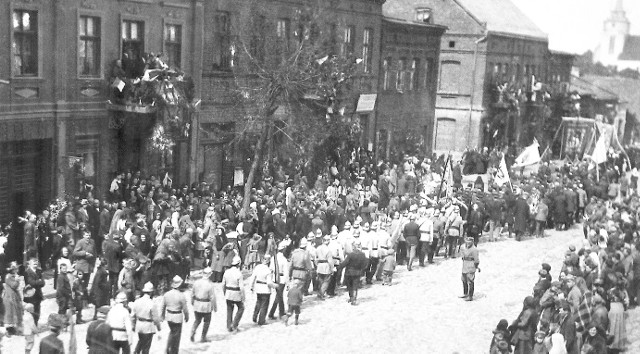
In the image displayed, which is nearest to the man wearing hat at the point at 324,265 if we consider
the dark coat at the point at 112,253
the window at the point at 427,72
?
the dark coat at the point at 112,253

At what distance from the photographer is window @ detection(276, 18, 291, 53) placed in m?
29.2

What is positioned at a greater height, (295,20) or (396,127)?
(295,20)

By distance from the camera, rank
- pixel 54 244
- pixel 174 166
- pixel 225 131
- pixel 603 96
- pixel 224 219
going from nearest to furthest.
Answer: pixel 54 244 < pixel 224 219 < pixel 174 166 < pixel 225 131 < pixel 603 96

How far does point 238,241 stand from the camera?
1989 cm

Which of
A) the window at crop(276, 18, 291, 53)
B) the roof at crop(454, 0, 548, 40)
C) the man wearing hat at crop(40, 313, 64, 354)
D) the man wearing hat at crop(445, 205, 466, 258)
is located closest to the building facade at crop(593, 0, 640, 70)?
the roof at crop(454, 0, 548, 40)

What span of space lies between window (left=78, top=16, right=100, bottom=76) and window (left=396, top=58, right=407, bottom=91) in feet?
64.0

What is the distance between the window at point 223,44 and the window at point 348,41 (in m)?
7.19

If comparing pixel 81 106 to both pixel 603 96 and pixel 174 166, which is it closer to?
pixel 174 166

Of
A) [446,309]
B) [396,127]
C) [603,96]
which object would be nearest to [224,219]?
[446,309]

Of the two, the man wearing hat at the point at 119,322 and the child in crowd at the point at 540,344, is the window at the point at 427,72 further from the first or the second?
the man wearing hat at the point at 119,322

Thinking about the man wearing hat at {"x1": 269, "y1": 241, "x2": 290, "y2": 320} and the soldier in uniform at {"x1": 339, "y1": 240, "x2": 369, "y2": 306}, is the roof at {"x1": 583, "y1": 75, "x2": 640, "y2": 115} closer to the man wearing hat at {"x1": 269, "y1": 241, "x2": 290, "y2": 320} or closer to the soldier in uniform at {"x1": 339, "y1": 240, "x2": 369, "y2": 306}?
the soldier in uniform at {"x1": 339, "y1": 240, "x2": 369, "y2": 306}

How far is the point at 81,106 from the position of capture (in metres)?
22.3

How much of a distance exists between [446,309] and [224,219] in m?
6.01

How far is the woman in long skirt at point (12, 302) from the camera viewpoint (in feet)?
45.7
